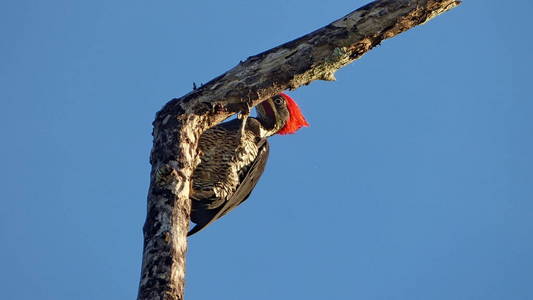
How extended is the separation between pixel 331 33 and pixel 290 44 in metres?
0.27

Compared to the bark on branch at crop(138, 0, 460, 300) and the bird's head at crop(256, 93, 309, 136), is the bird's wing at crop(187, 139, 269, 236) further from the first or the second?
the bark on branch at crop(138, 0, 460, 300)

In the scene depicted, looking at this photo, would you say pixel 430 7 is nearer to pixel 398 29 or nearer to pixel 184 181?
pixel 398 29

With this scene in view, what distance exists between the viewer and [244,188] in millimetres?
Result: 7496

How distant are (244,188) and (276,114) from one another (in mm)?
1063

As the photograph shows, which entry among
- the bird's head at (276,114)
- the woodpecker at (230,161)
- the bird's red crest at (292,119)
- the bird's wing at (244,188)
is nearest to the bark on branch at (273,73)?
the woodpecker at (230,161)

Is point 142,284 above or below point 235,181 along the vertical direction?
below

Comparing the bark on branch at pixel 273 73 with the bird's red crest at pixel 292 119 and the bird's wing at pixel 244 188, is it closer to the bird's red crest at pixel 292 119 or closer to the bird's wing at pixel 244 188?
the bird's wing at pixel 244 188

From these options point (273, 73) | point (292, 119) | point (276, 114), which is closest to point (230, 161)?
point (276, 114)

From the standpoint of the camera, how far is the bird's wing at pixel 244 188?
697 cm

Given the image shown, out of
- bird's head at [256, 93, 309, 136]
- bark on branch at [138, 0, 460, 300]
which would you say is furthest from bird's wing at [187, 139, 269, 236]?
bark on branch at [138, 0, 460, 300]

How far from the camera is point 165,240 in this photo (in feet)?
14.0

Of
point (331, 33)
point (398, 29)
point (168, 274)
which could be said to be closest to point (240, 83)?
point (331, 33)

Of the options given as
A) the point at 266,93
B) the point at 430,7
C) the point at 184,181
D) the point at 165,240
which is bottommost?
the point at 165,240

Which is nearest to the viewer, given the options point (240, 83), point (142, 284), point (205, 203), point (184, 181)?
point (142, 284)
